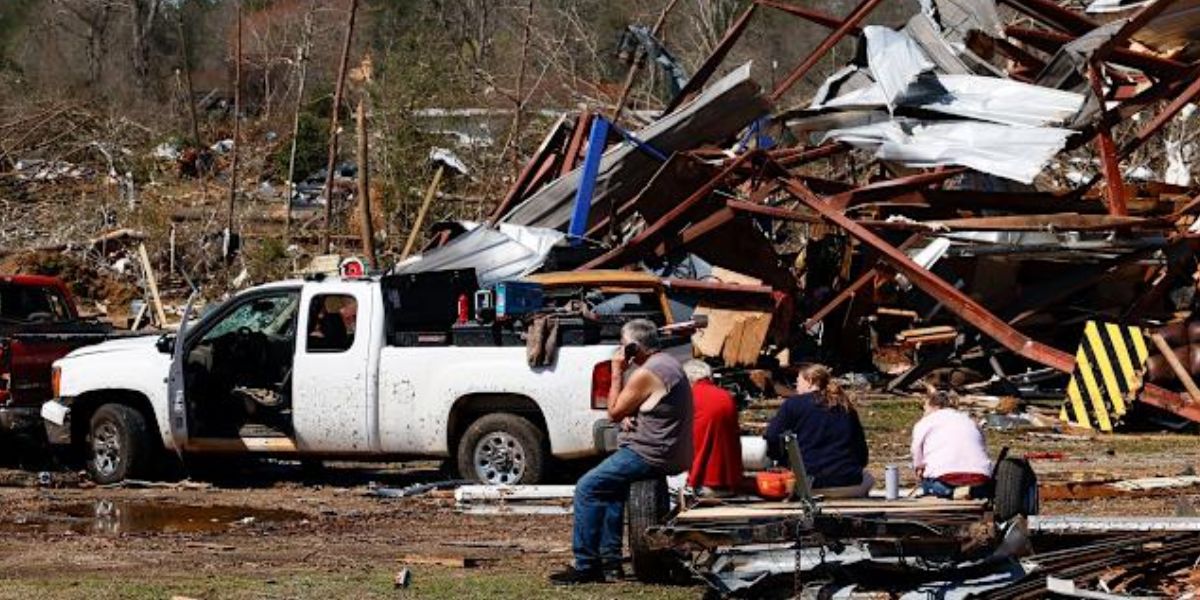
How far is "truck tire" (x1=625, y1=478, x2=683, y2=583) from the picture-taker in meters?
10.3

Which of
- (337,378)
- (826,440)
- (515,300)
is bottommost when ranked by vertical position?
(826,440)

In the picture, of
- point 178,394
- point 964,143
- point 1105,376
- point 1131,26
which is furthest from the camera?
point 964,143

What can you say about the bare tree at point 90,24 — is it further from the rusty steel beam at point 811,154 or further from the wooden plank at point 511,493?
the wooden plank at point 511,493

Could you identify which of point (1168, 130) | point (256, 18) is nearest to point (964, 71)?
point (1168, 130)

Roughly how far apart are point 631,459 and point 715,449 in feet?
1.69

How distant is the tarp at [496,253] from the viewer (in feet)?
69.9

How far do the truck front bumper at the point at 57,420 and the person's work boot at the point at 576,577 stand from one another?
22.6 ft

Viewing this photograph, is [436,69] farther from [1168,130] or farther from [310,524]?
[310,524]

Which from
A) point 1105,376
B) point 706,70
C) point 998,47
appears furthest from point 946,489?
point 998,47

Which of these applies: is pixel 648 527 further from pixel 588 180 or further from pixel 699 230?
pixel 699 230

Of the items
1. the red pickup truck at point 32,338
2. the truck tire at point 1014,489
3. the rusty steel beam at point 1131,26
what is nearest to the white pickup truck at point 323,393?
the red pickup truck at point 32,338

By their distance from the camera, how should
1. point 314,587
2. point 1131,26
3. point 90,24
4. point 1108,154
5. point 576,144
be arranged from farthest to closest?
1. point 90,24
2. point 576,144
3. point 1108,154
4. point 1131,26
5. point 314,587

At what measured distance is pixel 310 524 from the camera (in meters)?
13.6

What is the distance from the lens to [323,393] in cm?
1539
